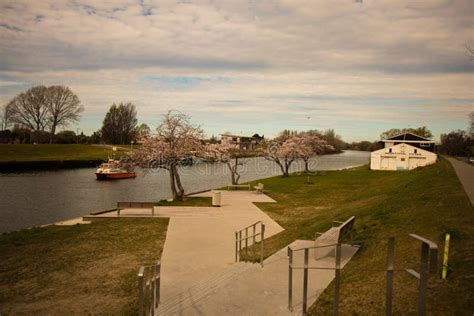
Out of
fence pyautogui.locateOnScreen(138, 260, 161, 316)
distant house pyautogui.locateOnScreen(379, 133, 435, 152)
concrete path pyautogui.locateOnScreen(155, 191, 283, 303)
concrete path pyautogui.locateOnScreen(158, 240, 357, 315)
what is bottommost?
concrete path pyautogui.locateOnScreen(155, 191, 283, 303)

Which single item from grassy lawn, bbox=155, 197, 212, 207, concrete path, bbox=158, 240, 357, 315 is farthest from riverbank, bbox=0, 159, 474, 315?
grassy lawn, bbox=155, 197, 212, 207

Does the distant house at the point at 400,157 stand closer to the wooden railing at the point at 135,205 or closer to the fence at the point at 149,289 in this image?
the wooden railing at the point at 135,205

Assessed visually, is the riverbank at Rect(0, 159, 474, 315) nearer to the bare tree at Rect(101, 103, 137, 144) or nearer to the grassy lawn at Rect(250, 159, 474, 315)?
the grassy lawn at Rect(250, 159, 474, 315)

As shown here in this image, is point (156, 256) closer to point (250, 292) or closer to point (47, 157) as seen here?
point (250, 292)

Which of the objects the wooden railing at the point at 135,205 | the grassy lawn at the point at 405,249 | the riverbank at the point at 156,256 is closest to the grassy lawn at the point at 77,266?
the riverbank at the point at 156,256

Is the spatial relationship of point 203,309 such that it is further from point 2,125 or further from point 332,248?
point 2,125

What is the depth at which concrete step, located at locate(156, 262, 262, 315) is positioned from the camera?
728 cm

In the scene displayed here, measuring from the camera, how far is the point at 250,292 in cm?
772

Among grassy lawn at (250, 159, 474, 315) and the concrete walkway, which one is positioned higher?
grassy lawn at (250, 159, 474, 315)

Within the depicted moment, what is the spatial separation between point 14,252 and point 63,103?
90239mm

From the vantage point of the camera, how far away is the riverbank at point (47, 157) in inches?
2435

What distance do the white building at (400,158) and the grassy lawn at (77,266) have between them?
159 feet

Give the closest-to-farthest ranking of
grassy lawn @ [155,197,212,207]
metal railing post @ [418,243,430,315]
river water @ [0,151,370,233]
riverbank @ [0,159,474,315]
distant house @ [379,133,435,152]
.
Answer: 1. metal railing post @ [418,243,430,315]
2. riverbank @ [0,159,474,315]
3. grassy lawn @ [155,197,212,207]
4. river water @ [0,151,370,233]
5. distant house @ [379,133,435,152]

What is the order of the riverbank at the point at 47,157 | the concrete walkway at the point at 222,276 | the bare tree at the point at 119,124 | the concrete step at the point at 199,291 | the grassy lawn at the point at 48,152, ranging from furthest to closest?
the bare tree at the point at 119,124 → the grassy lawn at the point at 48,152 → the riverbank at the point at 47,157 → the concrete step at the point at 199,291 → the concrete walkway at the point at 222,276
